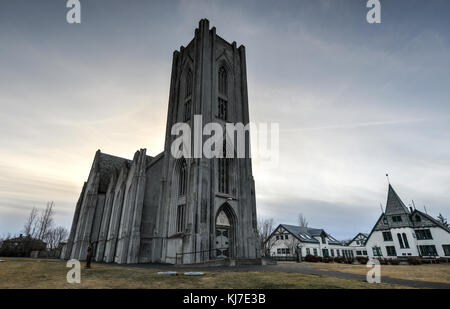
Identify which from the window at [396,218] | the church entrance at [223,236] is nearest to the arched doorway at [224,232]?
the church entrance at [223,236]

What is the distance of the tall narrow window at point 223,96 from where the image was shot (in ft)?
89.1

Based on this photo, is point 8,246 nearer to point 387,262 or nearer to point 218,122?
point 218,122

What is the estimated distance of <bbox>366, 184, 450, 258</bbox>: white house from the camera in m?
37.1

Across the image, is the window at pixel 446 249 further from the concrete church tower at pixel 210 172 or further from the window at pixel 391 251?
the concrete church tower at pixel 210 172

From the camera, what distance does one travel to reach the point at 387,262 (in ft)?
85.0

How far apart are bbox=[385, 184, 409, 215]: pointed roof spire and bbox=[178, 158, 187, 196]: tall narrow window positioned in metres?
40.7

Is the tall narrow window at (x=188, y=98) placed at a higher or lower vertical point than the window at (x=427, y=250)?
higher

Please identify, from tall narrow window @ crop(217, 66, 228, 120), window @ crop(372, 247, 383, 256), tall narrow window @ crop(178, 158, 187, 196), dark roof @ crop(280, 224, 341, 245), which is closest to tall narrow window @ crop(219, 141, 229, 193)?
tall narrow window @ crop(178, 158, 187, 196)

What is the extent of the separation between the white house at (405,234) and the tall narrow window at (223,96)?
125 ft

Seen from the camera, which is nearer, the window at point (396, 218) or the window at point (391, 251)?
the window at point (391, 251)

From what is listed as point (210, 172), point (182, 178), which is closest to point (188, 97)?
point (182, 178)

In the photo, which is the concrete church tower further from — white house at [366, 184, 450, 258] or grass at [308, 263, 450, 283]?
white house at [366, 184, 450, 258]

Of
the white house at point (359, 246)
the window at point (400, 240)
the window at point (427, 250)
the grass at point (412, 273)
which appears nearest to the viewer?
the grass at point (412, 273)

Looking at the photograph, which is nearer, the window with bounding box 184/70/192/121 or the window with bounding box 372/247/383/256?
the window with bounding box 184/70/192/121
